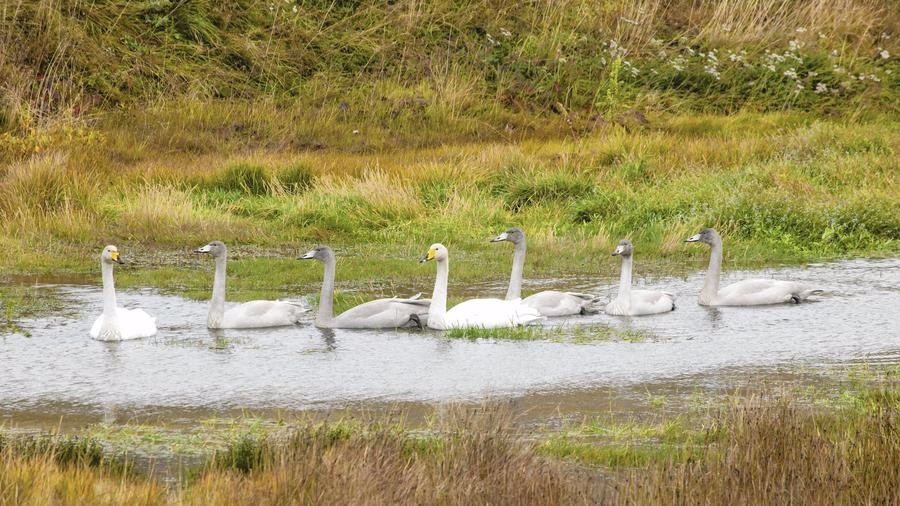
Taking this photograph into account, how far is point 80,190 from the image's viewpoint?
16.7 meters

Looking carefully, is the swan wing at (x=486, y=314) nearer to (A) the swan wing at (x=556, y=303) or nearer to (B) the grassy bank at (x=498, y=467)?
(A) the swan wing at (x=556, y=303)

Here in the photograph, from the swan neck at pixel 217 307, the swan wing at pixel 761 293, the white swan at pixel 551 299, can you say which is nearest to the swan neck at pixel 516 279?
the white swan at pixel 551 299

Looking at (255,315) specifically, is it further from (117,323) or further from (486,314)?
(486,314)

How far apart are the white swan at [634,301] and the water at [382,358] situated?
0.09 metres

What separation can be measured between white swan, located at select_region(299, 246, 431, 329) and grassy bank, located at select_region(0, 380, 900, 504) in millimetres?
3957

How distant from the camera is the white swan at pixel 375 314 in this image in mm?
11719

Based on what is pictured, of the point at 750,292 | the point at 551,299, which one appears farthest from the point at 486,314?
the point at 750,292

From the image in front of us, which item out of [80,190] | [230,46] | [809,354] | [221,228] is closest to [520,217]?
[221,228]

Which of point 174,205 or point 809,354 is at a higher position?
point 174,205

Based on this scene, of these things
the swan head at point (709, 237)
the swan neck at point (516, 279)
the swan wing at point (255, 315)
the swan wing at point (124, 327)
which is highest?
the swan head at point (709, 237)

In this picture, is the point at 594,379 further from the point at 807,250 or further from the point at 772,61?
the point at 772,61

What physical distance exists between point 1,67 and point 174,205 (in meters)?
5.53

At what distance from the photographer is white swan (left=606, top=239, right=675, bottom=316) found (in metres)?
12.2

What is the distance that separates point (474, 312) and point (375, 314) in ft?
2.96
